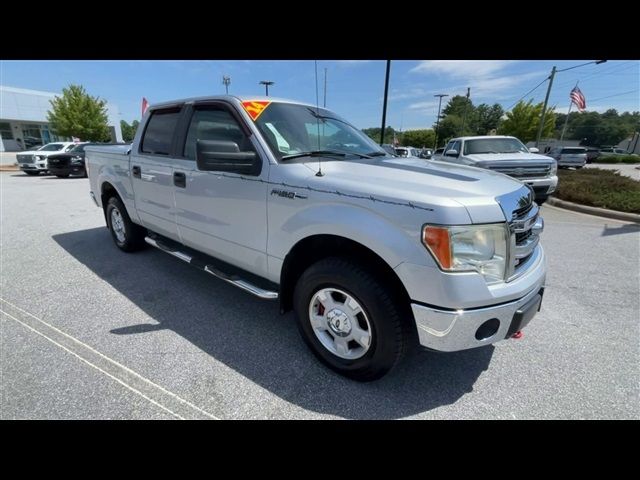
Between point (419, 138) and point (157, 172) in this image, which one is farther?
point (419, 138)

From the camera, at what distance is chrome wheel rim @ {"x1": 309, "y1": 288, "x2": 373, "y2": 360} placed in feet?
7.16

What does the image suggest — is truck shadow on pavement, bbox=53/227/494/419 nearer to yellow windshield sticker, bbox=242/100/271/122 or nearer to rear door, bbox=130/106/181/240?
rear door, bbox=130/106/181/240

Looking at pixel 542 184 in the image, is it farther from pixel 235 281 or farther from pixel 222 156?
pixel 222 156

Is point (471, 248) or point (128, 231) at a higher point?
point (471, 248)

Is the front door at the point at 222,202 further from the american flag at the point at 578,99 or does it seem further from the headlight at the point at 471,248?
the american flag at the point at 578,99

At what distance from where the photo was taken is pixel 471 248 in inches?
70.9

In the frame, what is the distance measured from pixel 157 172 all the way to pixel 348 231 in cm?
256

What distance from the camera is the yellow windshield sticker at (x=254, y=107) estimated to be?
8.85 ft

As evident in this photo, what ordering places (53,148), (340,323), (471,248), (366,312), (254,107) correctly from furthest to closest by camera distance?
(53,148) → (254,107) → (340,323) → (366,312) → (471,248)

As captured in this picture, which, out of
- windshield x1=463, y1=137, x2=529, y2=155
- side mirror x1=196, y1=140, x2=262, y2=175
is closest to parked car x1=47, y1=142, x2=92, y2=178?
windshield x1=463, y1=137, x2=529, y2=155

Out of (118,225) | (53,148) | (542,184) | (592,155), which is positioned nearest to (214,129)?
(118,225)

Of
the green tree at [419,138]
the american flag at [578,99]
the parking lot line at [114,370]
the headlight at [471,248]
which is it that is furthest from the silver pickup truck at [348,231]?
the green tree at [419,138]
